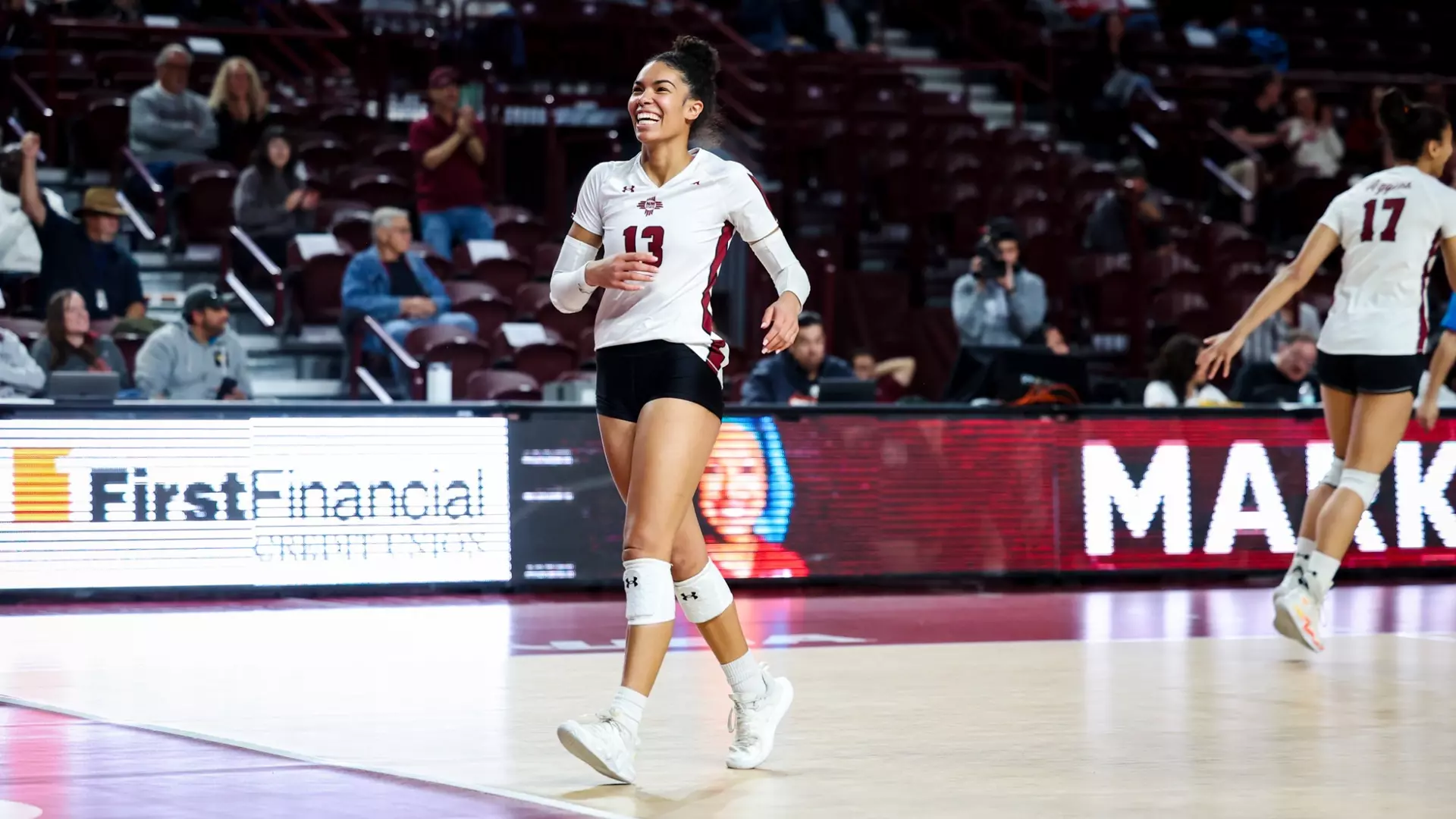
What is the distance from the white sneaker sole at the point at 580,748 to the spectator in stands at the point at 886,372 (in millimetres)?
8581

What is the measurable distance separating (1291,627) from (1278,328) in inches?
344

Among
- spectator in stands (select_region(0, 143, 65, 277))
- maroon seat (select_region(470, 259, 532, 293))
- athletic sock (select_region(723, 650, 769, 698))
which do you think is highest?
spectator in stands (select_region(0, 143, 65, 277))

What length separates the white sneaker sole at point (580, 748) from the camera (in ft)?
16.2

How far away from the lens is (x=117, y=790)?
4848 mm

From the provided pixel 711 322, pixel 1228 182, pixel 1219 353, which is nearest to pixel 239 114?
pixel 1228 182

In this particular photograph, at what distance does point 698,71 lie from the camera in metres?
5.54

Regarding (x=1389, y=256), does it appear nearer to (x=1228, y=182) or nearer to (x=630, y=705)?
(x=630, y=705)

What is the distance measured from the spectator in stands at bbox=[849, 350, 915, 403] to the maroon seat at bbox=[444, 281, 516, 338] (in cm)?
249

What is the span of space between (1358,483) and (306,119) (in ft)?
35.6

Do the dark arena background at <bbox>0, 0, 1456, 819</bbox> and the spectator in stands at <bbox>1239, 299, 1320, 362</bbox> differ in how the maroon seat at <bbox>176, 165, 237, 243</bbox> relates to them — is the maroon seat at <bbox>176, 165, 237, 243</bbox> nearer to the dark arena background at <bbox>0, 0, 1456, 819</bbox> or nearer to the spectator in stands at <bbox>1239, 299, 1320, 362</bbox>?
the dark arena background at <bbox>0, 0, 1456, 819</bbox>

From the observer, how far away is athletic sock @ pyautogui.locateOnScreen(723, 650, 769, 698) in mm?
5496

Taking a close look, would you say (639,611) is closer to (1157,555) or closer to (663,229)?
(663,229)

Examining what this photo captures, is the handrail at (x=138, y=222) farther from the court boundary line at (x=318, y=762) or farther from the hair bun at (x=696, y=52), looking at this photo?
the hair bun at (x=696, y=52)

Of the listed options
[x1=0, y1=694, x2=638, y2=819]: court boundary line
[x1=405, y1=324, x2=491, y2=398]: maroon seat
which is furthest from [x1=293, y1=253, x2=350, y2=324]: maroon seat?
[x1=0, y1=694, x2=638, y2=819]: court boundary line
